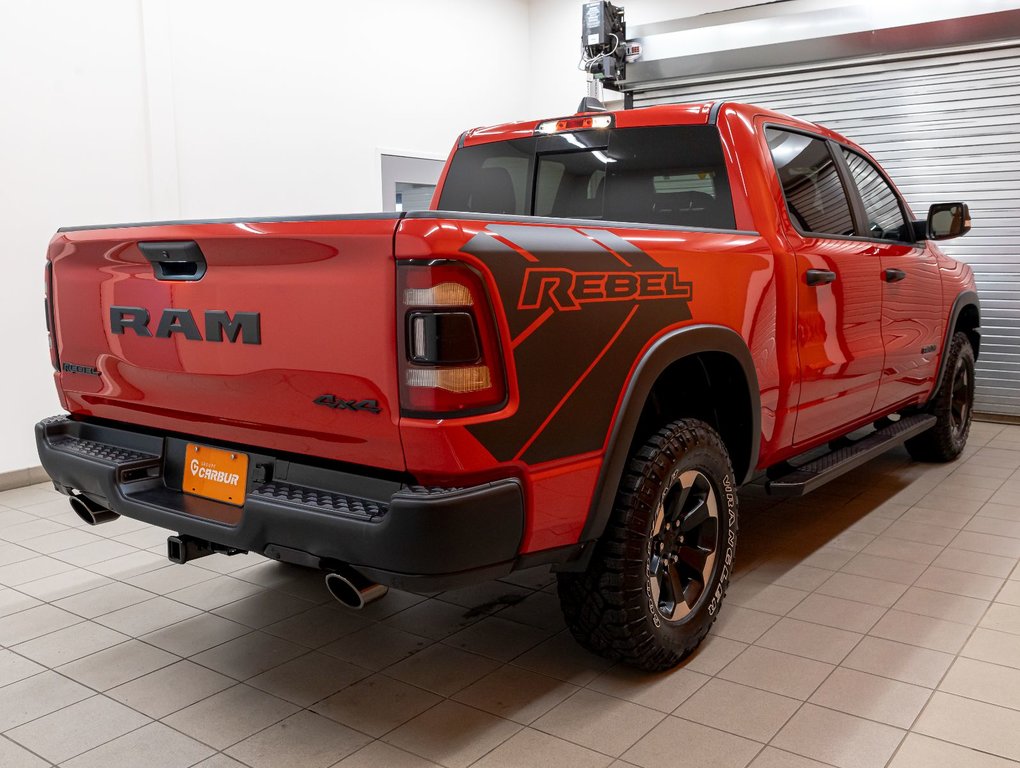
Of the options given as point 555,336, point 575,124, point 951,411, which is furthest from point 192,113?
point 951,411

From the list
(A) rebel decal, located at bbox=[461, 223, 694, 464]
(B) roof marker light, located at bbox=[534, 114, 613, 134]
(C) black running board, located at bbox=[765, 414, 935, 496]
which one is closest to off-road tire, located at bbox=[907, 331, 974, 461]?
(C) black running board, located at bbox=[765, 414, 935, 496]

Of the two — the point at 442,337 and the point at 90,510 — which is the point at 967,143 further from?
the point at 90,510

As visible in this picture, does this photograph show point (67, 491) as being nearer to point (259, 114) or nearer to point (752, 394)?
point (752, 394)

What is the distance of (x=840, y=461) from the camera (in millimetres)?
3641

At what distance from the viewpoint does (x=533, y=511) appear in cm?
214

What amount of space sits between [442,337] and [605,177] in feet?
5.80

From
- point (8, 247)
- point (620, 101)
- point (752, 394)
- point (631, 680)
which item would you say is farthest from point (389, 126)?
point (631, 680)

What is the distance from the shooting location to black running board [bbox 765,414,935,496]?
328cm

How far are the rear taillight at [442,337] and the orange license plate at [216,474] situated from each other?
635 mm

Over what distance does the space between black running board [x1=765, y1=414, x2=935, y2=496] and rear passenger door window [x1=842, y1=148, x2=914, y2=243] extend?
3.03 ft

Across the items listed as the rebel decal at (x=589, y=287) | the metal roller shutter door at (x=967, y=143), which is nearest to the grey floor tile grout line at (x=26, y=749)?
the rebel decal at (x=589, y=287)

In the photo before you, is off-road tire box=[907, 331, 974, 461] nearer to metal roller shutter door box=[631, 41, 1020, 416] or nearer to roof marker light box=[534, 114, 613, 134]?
metal roller shutter door box=[631, 41, 1020, 416]

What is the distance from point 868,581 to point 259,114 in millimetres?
5237

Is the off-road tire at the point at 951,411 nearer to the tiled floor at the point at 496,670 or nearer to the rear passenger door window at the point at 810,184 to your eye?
the tiled floor at the point at 496,670
